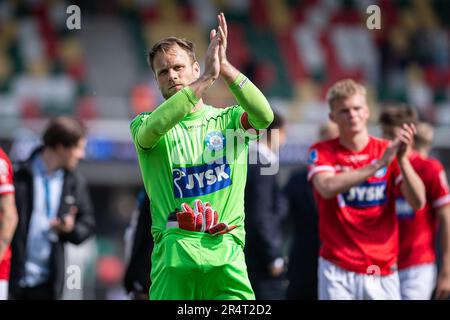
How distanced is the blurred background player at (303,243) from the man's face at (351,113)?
1.33 metres

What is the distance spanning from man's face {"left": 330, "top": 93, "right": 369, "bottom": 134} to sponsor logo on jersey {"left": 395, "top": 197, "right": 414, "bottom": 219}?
2.58ft

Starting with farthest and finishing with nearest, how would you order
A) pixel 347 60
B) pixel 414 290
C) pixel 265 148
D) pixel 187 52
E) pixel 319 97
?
pixel 347 60
pixel 319 97
pixel 265 148
pixel 414 290
pixel 187 52

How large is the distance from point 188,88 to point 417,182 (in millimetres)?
2256

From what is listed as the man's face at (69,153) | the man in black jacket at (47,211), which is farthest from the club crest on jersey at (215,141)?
the man's face at (69,153)

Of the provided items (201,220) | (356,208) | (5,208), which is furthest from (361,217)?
(5,208)

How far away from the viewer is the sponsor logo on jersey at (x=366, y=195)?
641cm

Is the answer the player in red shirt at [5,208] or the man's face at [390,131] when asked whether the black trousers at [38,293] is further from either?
the man's face at [390,131]

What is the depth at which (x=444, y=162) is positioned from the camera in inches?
827

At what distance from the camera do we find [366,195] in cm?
642

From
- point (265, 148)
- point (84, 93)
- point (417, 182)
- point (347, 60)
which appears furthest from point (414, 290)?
point (347, 60)

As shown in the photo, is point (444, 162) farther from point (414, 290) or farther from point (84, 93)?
point (414, 290)

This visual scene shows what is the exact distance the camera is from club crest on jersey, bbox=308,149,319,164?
6.54 meters

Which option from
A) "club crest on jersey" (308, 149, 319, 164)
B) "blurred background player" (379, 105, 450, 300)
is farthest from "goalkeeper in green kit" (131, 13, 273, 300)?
"blurred background player" (379, 105, 450, 300)

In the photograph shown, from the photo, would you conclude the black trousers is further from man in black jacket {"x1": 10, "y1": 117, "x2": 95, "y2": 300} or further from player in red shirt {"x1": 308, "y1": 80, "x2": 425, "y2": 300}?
player in red shirt {"x1": 308, "y1": 80, "x2": 425, "y2": 300}
